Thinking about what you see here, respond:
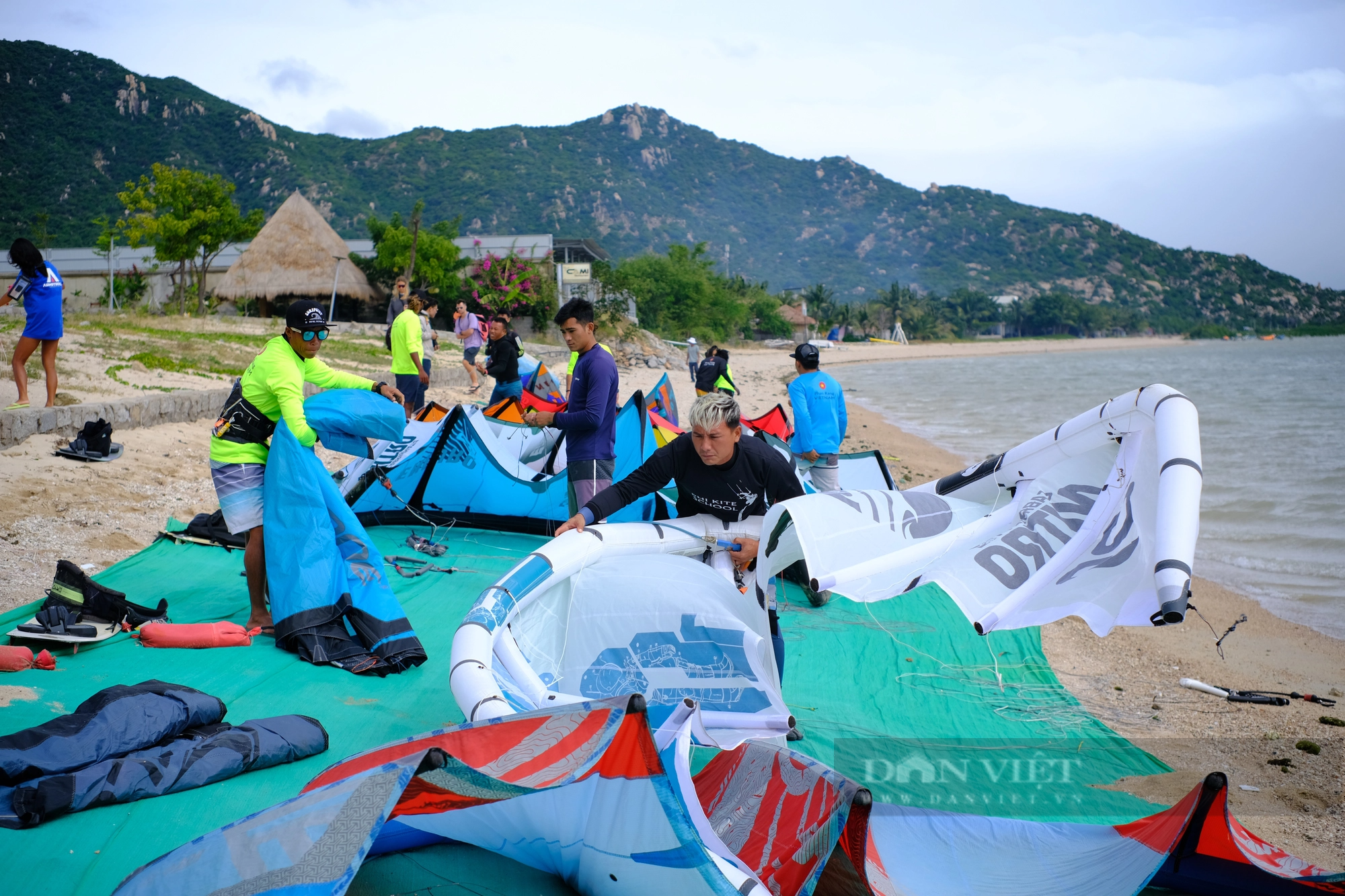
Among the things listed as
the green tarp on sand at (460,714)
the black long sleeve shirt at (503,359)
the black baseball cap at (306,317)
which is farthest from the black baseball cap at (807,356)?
the black baseball cap at (306,317)

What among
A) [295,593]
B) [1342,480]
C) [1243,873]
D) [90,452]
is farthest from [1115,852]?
[1342,480]

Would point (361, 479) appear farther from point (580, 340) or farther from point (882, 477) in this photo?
point (882, 477)

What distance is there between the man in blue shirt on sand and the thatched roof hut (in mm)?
23303

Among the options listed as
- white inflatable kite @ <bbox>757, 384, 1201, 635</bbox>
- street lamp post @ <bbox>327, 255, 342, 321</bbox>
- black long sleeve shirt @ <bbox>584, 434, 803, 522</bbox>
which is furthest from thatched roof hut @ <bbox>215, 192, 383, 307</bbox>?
white inflatable kite @ <bbox>757, 384, 1201, 635</bbox>

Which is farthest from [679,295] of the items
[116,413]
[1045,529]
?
[1045,529]

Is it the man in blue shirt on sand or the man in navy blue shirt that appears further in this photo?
the man in blue shirt on sand

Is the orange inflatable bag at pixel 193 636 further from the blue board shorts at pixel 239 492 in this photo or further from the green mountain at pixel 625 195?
the green mountain at pixel 625 195

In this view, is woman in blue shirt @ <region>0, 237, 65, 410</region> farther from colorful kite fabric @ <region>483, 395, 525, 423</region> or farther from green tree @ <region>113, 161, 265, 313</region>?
green tree @ <region>113, 161, 265, 313</region>

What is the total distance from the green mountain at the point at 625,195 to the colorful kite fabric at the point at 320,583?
1641 inches

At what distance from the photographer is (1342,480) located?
42.9ft

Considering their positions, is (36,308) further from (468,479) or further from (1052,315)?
(1052,315)

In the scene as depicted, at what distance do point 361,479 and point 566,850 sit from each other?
15.4 ft

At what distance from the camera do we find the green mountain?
157 ft

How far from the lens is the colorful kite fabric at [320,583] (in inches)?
151
